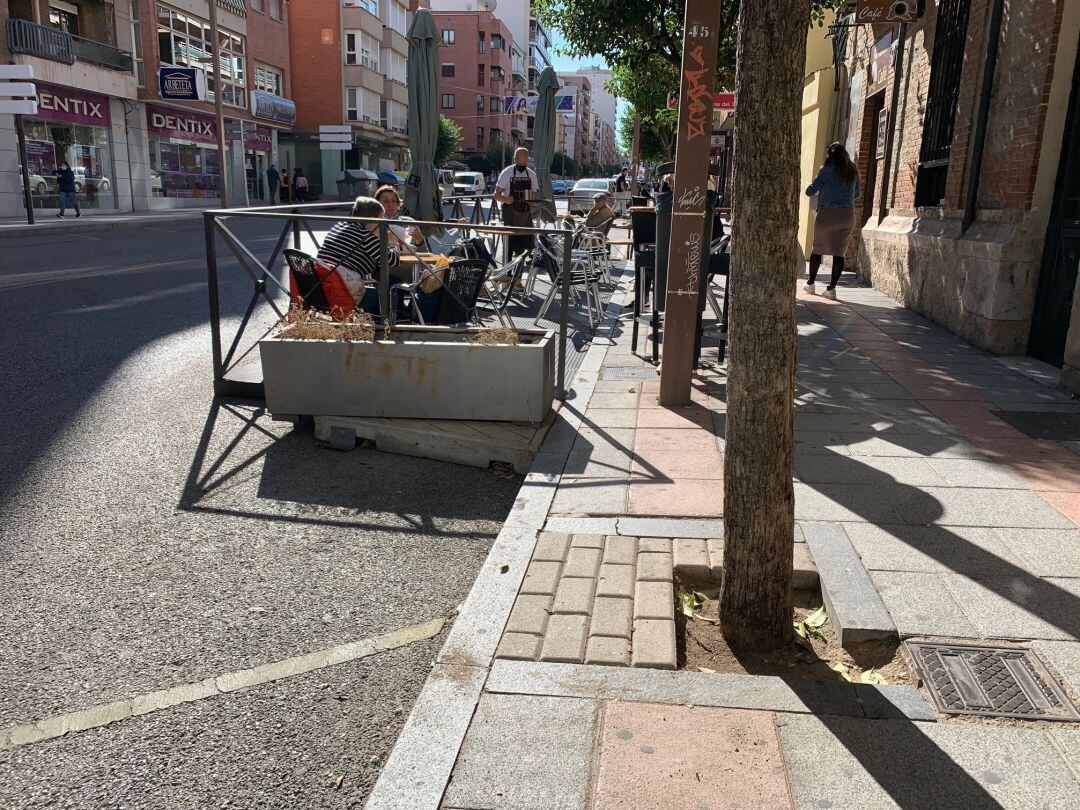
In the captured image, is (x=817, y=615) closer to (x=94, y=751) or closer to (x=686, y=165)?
(x=94, y=751)

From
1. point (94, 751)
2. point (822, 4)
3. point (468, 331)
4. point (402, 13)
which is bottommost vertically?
point (94, 751)

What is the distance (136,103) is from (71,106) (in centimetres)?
365

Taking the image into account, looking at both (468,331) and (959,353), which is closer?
(468,331)

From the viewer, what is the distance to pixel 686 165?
5777mm

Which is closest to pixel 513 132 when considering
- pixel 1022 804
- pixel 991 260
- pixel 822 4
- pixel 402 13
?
pixel 402 13

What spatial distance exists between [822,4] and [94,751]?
535 inches

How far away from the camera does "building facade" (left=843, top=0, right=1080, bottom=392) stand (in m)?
7.34

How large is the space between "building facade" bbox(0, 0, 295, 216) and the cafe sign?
20.3 meters

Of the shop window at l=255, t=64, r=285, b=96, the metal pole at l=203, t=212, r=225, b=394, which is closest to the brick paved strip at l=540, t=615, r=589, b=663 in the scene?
the metal pole at l=203, t=212, r=225, b=394

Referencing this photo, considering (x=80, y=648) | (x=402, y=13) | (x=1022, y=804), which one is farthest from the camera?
(x=402, y=13)

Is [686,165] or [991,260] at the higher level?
[686,165]

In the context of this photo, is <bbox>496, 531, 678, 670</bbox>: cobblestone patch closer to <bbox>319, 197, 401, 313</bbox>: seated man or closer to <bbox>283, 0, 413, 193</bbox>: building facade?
<bbox>319, 197, 401, 313</bbox>: seated man

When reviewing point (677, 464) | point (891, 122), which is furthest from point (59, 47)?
point (677, 464)

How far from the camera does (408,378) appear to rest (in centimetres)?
522
